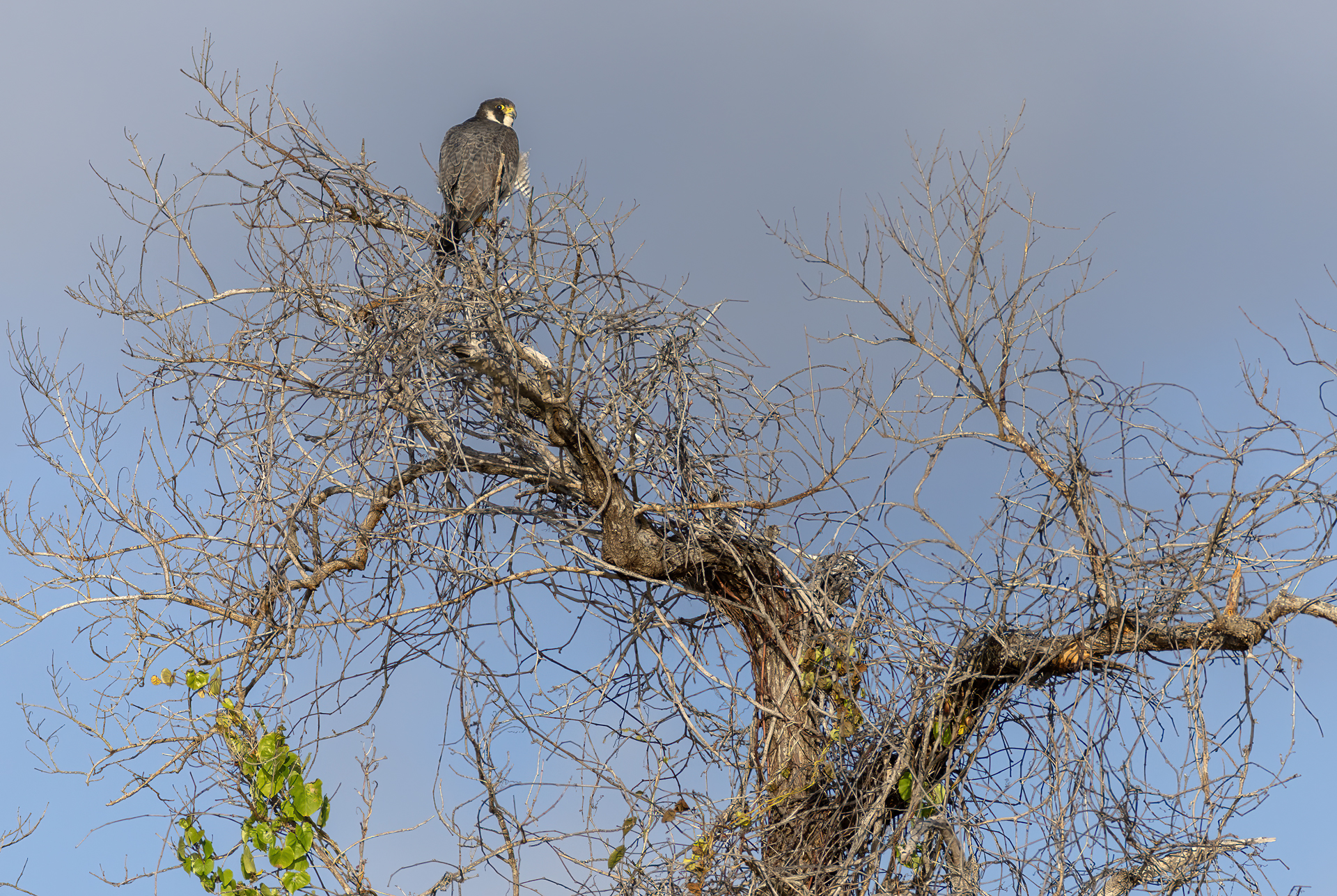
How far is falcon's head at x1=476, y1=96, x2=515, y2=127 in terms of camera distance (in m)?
6.53

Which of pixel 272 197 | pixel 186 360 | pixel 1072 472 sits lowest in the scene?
pixel 1072 472

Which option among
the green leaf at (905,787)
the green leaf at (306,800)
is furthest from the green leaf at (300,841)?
the green leaf at (905,787)

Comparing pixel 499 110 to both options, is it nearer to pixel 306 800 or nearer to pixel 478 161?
pixel 478 161

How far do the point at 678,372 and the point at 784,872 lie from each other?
1.94 m

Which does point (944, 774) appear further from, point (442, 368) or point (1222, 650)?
point (442, 368)

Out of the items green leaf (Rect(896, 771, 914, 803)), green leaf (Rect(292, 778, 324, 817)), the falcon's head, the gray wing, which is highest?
the falcon's head

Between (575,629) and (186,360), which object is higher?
(186,360)

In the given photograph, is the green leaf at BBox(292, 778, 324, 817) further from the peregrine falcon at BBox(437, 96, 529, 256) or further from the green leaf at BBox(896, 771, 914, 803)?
the peregrine falcon at BBox(437, 96, 529, 256)

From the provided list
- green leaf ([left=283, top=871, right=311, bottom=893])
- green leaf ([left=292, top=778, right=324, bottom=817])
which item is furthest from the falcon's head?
green leaf ([left=283, top=871, right=311, bottom=893])

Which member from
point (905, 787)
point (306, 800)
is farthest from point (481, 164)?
point (905, 787)

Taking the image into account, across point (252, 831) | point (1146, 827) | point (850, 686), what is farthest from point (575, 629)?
point (1146, 827)

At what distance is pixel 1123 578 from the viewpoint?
3.37m

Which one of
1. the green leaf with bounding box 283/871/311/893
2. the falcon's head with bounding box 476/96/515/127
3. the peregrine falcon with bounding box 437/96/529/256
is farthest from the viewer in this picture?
the falcon's head with bounding box 476/96/515/127

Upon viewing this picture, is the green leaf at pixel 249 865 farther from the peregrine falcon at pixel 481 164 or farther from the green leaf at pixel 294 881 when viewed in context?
the peregrine falcon at pixel 481 164
